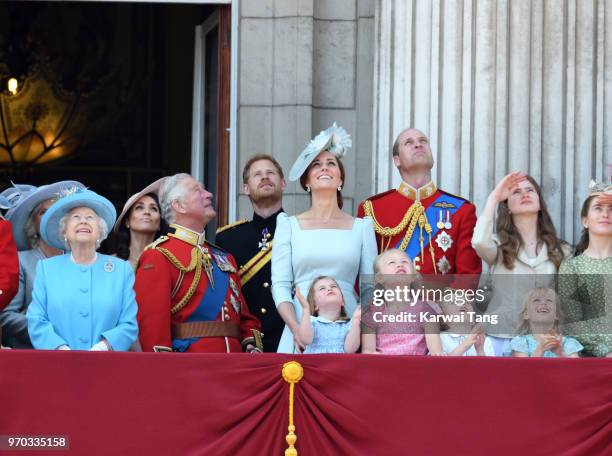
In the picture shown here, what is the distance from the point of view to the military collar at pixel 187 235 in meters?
8.88

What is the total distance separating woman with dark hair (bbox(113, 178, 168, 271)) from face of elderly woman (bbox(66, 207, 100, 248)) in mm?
767

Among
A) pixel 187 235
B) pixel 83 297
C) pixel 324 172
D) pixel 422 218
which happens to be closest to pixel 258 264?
pixel 187 235

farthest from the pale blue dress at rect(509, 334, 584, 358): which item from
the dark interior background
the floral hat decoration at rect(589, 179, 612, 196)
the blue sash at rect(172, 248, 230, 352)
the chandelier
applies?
A: the chandelier

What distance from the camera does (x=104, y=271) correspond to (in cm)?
838

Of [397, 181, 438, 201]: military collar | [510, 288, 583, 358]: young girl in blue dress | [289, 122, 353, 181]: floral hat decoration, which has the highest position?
[289, 122, 353, 181]: floral hat decoration

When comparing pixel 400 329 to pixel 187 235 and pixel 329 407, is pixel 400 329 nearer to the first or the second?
pixel 329 407

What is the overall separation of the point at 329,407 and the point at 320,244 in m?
1.11

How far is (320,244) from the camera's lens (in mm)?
8609

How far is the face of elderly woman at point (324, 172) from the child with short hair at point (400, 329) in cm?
80

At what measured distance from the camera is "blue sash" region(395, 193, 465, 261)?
29.6ft

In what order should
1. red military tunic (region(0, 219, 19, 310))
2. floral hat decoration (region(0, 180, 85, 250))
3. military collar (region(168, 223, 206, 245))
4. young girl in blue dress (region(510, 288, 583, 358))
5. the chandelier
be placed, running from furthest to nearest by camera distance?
the chandelier
floral hat decoration (region(0, 180, 85, 250))
military collar (region(168, 223, 206, 245))
red military tunic (region(0, 219, 19, 310))
young girl in blue dress (region(510, 288, 583, 358))

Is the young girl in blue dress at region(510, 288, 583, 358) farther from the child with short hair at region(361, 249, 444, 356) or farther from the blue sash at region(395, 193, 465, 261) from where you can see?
the blue sash at region(395, 193, 465, 261)

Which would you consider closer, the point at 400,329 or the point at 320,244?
the point at 400,329

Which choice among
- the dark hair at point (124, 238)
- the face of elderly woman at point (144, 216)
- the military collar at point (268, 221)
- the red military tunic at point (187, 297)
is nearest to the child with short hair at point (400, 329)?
the red military tunic at point (187, 297)
